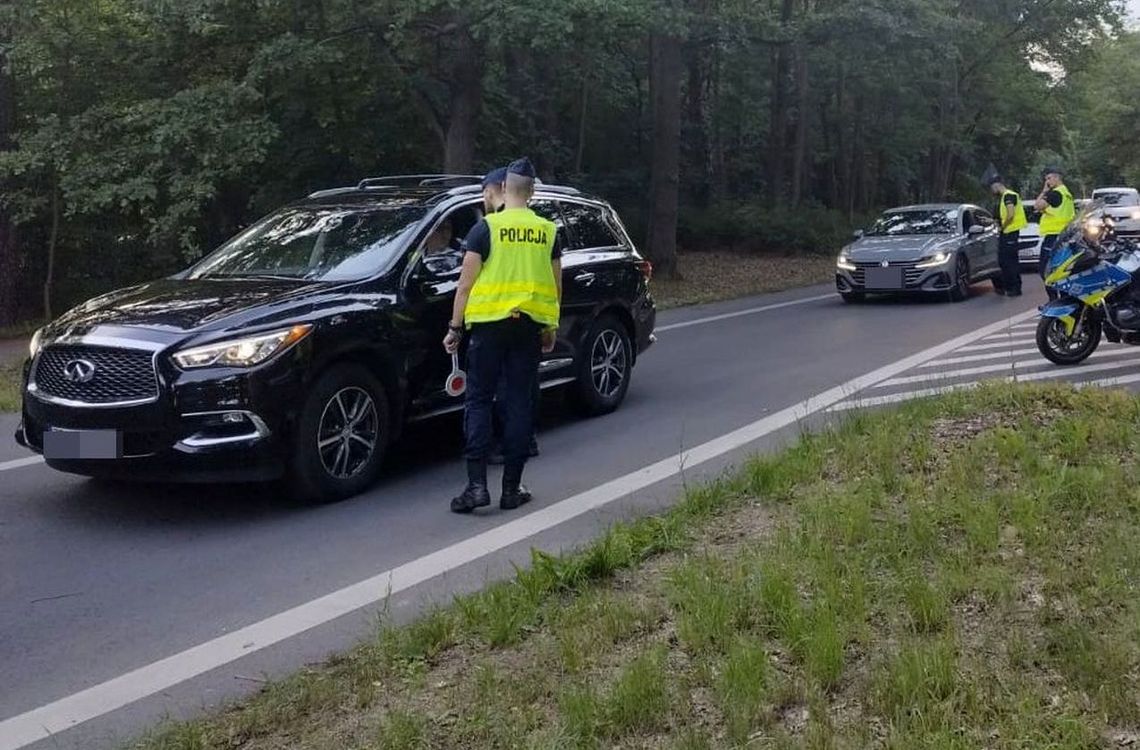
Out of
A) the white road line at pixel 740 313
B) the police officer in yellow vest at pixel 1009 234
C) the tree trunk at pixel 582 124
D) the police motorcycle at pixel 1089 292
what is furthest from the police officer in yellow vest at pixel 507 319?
the tree trunk at pixel 582 124

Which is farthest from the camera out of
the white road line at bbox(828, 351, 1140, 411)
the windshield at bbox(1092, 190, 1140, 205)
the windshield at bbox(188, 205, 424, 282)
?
the windshield at bbox(1092, 190, 1140, 205)

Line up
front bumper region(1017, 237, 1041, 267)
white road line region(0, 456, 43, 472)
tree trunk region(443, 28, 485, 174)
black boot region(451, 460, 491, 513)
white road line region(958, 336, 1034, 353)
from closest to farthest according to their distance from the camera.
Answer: black boot region(451, 460, 491, 513) < white road line region(0, 456, 43, 472) < white road line region(958, 336, 1034, 353) < tree trunk region(443, 28, 485, 174) < front bumper region(1017, 237, 1041, 267)

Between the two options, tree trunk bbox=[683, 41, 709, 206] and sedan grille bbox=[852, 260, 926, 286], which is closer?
sedan grille bbox=[852, 260, 926, 286]

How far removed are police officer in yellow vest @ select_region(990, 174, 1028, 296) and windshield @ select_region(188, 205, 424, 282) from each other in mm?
11451

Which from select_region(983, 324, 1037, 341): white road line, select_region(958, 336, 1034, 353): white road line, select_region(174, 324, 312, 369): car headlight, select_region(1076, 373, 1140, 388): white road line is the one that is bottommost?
select_region(983, 324, 1037, 341): white road line

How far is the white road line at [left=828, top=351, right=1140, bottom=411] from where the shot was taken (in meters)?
8.58

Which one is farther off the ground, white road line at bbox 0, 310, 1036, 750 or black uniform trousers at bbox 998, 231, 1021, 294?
white road line at bbox 0, 310, 1036, 750

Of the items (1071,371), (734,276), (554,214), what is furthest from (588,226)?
(734,276)

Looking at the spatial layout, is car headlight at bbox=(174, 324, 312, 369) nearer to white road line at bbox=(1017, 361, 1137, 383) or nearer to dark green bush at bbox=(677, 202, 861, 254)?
white road line at bbox=(1017, 361, 1137, 383)

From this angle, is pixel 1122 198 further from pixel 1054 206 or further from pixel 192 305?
pixel 192 305

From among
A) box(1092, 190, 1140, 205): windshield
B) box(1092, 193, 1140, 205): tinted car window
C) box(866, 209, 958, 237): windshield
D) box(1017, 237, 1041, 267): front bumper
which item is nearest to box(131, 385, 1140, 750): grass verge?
box(866, 209, 958, 237): windshield

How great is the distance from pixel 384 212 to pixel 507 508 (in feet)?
7.70

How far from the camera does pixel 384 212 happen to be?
784cm

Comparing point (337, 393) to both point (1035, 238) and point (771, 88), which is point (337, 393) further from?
point (771, 88)
